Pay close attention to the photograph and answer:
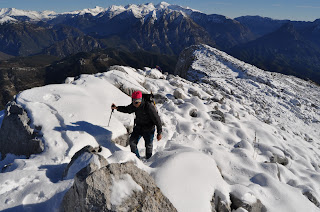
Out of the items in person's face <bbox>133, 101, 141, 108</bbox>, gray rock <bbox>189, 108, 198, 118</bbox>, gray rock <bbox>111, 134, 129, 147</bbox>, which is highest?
person's face <bbox>133, 101, 141, 108</bbox>

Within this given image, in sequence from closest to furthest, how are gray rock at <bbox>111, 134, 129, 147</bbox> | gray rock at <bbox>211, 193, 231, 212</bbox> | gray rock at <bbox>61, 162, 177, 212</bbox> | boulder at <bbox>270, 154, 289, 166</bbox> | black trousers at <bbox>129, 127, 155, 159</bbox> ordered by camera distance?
1. gray rock at <bbox>61, 162, 177, 212</bbox>
2. gray rock at <bbox>211, 193, 231, 212</bbox>
3. black trousers at <bbox>129, 127, 155, 159</bbox>
4. gray rock at <bbox>111, 134, 129, 147</bbox>
5. boulder at <bbox>270, 154, 289, 166</bbox>

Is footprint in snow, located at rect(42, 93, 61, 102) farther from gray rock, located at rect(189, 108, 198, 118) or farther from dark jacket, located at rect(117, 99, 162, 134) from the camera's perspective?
gray rock, located at rect(189, 108, 198, 118)

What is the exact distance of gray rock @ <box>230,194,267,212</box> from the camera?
5.32m

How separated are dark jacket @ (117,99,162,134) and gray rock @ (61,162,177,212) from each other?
2.99 metres

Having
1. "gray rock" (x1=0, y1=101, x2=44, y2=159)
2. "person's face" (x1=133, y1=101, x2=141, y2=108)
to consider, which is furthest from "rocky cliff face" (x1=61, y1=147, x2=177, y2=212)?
"gray rock" (x1=0, y1=101, x2=44, y2=159)

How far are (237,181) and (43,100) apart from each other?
8.87m

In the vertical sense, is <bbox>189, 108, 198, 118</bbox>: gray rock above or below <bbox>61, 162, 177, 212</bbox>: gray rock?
below

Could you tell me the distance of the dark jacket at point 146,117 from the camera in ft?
22.6

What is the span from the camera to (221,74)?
3953 centimetres

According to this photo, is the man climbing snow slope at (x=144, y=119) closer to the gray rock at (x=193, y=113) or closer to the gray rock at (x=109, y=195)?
the gray rock at (x=109, y=195)

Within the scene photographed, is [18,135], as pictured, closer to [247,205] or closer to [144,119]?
[144,119]

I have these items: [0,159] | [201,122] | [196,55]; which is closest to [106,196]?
[0,159]

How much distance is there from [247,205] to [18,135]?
8.33 meters

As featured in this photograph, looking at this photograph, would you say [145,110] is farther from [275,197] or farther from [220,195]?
[275,197]
